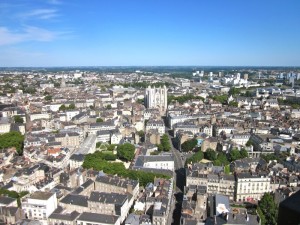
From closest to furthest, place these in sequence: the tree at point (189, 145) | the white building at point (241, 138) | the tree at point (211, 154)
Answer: the tree at point (211, 154) < the tree at point (189, 145) < the white building at point (241, 138)

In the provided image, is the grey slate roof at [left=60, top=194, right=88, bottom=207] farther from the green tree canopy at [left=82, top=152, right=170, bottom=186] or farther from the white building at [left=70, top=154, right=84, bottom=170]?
the white building at [left=70, top=154, right=84, bottom=170]

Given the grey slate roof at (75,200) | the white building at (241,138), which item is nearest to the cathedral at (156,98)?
the white building at (241,138)

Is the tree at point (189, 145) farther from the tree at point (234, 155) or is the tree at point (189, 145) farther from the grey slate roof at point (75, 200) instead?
the grey slate roof at point (75, 200)

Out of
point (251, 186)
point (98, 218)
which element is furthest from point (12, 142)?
point (251, 186)

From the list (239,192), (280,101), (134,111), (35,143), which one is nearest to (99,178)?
(239,192)

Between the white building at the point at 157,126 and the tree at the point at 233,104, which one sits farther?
the tree at the point at 233,104

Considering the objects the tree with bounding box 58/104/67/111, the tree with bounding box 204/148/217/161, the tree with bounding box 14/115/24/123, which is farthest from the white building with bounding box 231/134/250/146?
the tree with bounding box 58/104/67/111
